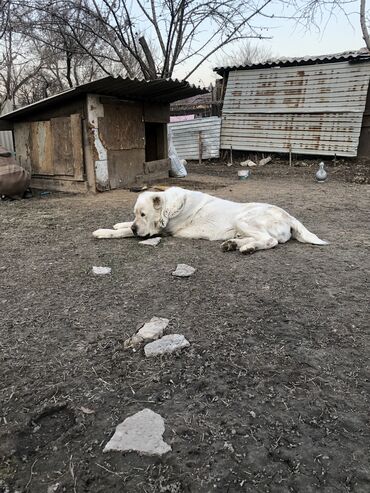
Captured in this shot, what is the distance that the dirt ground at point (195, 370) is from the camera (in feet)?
4.86

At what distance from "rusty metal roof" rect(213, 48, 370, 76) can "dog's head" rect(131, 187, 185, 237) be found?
38.5ft

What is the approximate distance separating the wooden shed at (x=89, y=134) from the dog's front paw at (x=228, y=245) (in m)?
4.63

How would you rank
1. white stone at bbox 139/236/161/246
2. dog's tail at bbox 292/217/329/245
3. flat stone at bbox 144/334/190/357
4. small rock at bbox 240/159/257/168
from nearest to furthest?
flat stone at bbox 144/334/190/357
dog's tail at bbox 292/217/329/245
white stone at bbox 139/236/161/246
small rock at bbox 240/159/257/168

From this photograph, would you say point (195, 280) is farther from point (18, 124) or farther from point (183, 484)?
point (18, 124)

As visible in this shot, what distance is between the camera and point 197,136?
51.4 ft

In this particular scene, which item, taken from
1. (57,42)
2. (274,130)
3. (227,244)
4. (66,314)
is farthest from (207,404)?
(57,42)

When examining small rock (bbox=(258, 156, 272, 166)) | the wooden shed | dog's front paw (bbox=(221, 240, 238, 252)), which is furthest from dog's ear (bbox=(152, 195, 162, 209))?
small rock (bbox=(258, 156, 272, 166))

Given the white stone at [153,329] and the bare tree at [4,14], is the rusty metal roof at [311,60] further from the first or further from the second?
the white stone at [153,329]

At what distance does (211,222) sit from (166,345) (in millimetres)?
2562

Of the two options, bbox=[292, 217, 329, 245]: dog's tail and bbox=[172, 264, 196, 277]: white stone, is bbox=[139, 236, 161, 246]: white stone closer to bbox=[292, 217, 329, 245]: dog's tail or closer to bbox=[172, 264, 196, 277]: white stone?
bbox=[172, 264, 196, 277]: white stone

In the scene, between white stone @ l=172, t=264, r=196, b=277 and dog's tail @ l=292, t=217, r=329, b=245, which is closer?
white stone @ l=172, t=264, r=196, b=277

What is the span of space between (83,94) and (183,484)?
7.94 metres

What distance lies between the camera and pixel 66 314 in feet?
9.32

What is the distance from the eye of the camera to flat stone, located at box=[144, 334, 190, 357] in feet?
7.48
